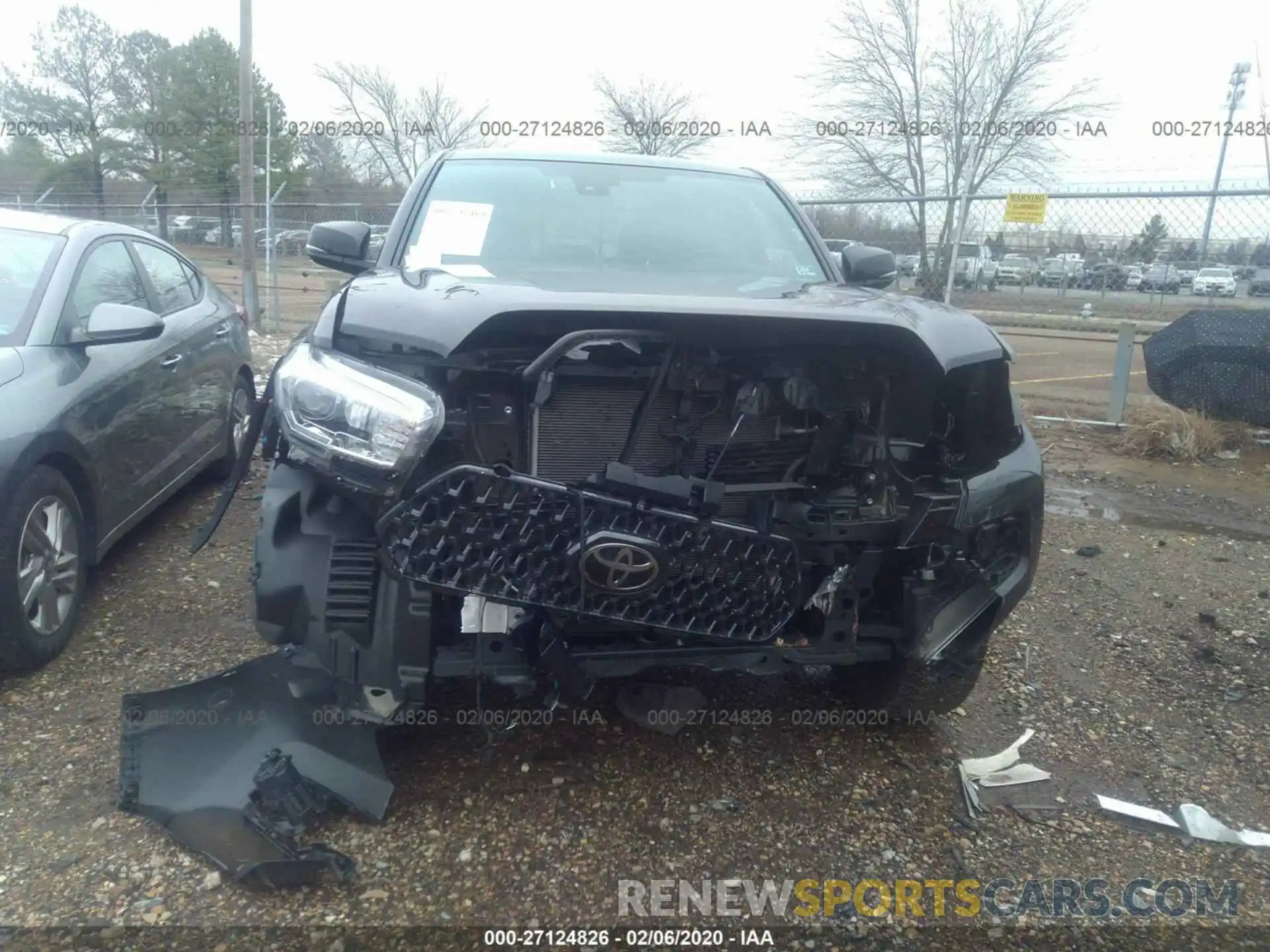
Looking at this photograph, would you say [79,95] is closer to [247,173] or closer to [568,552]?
[247,173]

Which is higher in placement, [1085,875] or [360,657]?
[360,657]

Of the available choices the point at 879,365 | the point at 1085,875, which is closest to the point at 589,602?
the point at 879,365

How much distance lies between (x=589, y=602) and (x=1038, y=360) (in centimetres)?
1184

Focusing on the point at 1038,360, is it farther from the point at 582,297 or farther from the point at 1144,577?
Answer: the point at 582,297

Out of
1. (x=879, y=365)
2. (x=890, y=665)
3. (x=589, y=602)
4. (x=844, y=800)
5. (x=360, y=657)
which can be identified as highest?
(x=879, y=365)

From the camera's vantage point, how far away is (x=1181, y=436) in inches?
259

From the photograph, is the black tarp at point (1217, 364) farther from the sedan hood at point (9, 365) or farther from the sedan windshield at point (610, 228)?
the sedan hood at point (9, 365)

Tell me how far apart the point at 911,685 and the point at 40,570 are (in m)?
2.88

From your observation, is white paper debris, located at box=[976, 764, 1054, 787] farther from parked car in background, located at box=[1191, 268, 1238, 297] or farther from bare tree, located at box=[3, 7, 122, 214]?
bare tree, located at box=[3, 7, 122, 214]

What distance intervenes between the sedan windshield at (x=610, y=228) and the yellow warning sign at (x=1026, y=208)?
5.20m

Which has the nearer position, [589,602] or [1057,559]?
[589,602]

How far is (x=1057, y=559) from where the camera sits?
4.55 metres

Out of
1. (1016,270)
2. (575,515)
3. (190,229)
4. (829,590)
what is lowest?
(829,590)

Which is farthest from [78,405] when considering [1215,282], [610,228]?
[1215,282]
